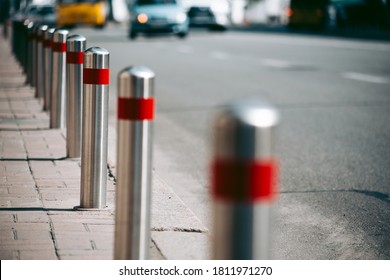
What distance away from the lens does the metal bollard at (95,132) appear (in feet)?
18.7

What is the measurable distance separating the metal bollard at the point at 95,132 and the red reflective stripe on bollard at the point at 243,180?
9.85 feet

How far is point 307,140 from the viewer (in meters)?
9.55

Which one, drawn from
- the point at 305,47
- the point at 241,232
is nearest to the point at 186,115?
the point at 241,232

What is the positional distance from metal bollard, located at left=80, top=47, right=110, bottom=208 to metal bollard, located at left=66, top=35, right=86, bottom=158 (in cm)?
143

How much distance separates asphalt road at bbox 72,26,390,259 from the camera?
5.88m

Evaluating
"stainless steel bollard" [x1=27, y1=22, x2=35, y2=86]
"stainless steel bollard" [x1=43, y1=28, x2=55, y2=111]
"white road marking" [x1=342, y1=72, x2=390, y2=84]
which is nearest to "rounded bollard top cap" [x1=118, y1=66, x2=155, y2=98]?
"stainless steel bollard" [x1=43, y1=28, x2=55, y2=111]

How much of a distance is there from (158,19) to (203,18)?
424 inches

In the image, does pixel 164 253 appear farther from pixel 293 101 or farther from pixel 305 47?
pixel 305 47

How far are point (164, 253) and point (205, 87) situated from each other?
10650mm

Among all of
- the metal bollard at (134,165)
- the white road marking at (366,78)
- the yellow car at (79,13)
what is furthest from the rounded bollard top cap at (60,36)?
the yellow car at (79,13)

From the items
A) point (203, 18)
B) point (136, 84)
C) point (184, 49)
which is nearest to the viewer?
point (136, 84)

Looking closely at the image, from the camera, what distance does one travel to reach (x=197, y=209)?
646cm

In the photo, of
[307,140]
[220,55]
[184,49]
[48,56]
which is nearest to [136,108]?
[307,140]

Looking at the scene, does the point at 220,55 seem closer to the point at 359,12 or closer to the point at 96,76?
the point at 96,76
